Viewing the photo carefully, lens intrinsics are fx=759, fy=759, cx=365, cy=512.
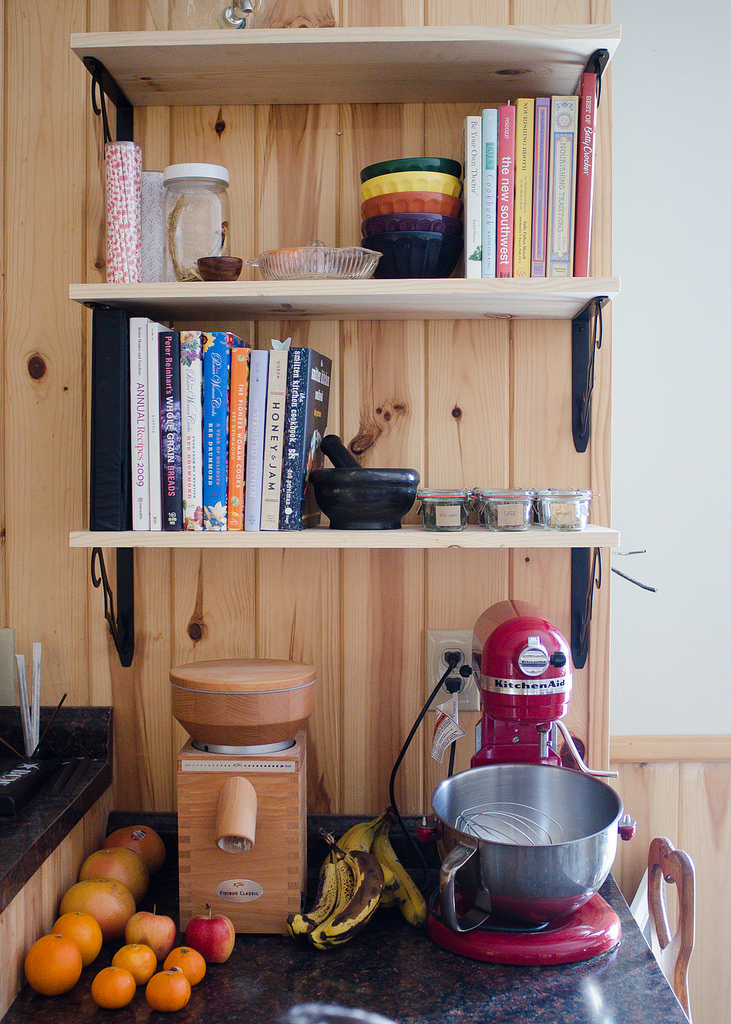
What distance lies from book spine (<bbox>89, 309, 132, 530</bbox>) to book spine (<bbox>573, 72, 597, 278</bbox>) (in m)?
0.68

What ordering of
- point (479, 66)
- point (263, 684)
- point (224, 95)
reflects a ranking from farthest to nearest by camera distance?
point (224, 95) → point (479, 66) → point (263, 684)

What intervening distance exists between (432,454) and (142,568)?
1.81 feet

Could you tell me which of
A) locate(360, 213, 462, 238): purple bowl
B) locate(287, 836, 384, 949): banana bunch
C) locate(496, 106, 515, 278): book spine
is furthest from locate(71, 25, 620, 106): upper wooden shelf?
locate(287, 836, 384, 949): banana bunch

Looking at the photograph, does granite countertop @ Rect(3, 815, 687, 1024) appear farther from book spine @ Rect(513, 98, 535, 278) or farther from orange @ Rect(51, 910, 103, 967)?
book spine @ Rect(513, 98, 535, 278)

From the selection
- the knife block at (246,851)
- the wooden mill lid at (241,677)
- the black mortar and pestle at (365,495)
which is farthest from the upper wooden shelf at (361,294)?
the knife block at (246,851)

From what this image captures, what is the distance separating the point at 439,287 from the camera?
43.0 inches

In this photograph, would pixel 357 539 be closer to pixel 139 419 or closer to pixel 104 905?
pixel 139 419

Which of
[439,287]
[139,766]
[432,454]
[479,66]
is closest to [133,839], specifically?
[139,766]

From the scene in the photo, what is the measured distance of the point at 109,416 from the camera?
113cm

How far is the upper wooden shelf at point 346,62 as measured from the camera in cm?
109

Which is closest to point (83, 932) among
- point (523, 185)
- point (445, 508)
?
point (445, 508)

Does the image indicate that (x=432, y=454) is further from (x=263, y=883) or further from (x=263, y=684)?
(x=263, y=883)

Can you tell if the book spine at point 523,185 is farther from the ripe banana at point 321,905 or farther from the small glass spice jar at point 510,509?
the ripe banana at point 321,905

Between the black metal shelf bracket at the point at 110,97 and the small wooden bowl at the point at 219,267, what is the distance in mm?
336
